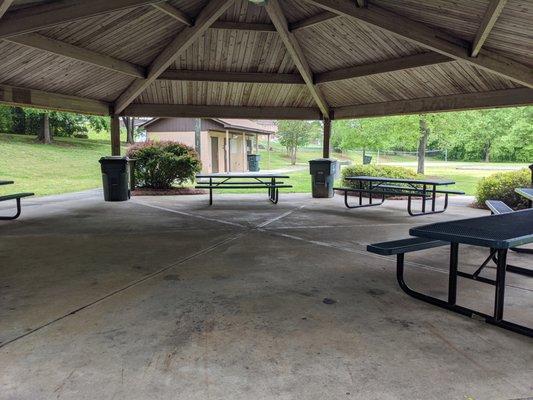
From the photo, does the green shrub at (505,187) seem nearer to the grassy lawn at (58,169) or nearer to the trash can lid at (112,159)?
the grassy lawn at (58,169)

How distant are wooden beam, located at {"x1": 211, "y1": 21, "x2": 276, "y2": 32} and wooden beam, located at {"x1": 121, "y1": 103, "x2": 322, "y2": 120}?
3.28 meters

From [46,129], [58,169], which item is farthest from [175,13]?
[46,129]

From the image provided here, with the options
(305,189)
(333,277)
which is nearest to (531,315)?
(333,277)

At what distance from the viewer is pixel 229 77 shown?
9.18 m

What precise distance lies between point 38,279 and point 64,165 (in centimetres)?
1705

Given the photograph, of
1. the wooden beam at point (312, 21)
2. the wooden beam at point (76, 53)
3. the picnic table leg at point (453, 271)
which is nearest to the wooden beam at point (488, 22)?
the wooden beam at point (312, 21)

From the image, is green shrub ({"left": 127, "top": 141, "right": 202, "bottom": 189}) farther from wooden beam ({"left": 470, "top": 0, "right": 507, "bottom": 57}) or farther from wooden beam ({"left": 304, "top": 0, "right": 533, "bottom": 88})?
wooden beam ({"left": 470, "top": 0, "right": 507, "bottom": 57})

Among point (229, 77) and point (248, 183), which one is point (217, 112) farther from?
point (248, 183)

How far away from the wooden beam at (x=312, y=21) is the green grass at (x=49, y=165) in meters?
8.86

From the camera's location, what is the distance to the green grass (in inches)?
547

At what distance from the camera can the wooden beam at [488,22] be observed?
4531 millimetres

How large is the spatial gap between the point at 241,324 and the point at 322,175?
330 inches

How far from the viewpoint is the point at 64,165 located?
18.9 metres

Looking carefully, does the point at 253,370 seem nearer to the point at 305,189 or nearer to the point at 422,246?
the point at 422,246
